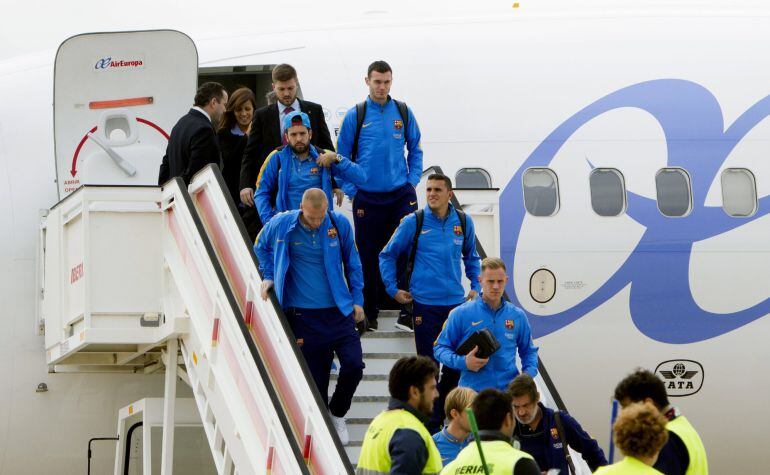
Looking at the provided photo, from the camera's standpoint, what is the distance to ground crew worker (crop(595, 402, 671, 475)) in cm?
562

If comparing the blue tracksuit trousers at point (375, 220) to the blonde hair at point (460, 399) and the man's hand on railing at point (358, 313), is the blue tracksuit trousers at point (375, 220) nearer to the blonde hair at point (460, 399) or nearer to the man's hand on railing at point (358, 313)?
the man's hand on railing at point (358, 313)

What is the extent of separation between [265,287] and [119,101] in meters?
3.58

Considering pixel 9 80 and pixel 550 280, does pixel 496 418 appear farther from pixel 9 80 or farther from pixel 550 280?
pixel 9 80

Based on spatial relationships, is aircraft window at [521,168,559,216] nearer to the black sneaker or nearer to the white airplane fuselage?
the white airplane fuselage

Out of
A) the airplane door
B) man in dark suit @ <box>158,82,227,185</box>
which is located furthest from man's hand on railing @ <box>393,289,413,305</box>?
the airplane door

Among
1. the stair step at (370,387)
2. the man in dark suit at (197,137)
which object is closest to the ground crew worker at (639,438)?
the stair step at (370,387)

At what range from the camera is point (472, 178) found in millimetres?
12484

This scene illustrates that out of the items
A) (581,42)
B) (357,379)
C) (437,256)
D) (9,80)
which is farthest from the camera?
(581,42)

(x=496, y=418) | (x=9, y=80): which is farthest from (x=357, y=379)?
(x=9, y=80)

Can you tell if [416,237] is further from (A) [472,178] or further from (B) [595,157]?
(B) [595,157]

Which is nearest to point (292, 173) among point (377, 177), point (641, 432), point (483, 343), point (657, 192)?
point (377, 177)

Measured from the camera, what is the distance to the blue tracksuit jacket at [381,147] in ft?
35.1

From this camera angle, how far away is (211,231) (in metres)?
10.1

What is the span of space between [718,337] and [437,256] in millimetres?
3880
